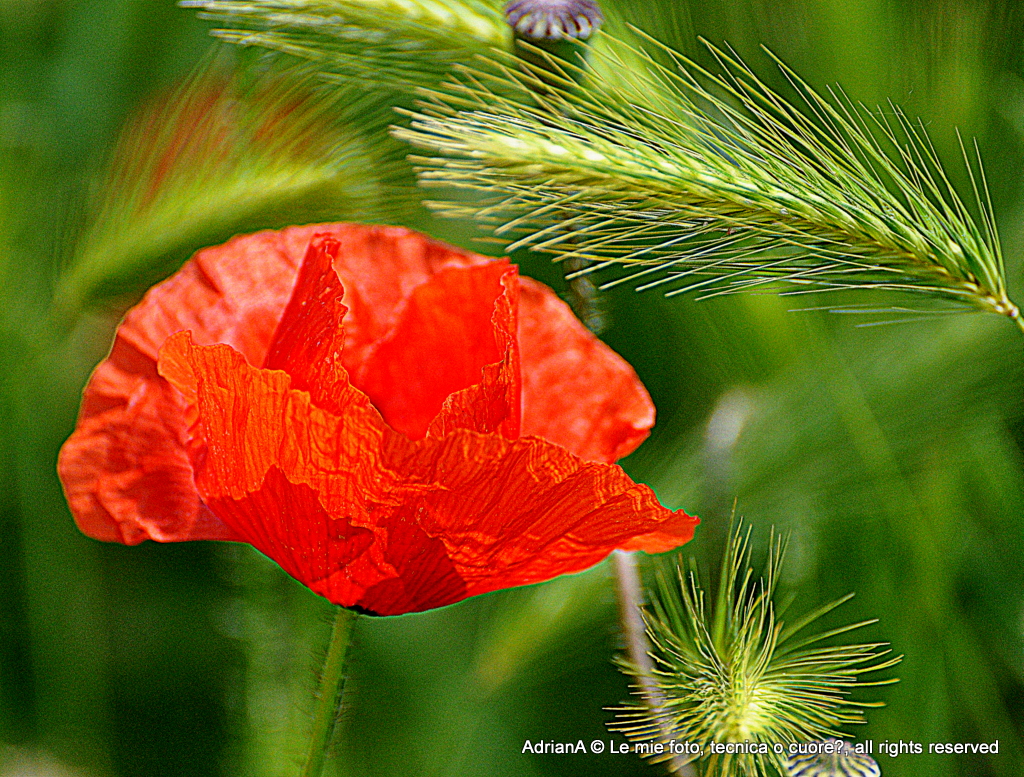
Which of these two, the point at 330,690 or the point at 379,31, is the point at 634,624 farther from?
the point at 379,31

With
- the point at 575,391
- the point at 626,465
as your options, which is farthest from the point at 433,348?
the point at 626,465

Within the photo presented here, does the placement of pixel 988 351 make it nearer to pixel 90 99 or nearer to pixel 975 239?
pixel 975 239

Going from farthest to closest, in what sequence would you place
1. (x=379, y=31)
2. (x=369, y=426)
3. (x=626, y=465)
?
(x=626, y=465)
(x=379, y=31)
(x=369, y=426)

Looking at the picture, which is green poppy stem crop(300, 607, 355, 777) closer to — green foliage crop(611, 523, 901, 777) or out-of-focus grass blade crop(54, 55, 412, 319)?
green foliage crop(611, 523, 901, 777)

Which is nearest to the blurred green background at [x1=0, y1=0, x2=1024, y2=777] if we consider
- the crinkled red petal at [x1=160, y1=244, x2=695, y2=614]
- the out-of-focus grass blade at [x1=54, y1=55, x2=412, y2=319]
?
the out-of-focus grass blade at [x1=54, y1=55, x2=412, y2=319]

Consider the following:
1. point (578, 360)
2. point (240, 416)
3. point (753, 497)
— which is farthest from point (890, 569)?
point (240, 416)

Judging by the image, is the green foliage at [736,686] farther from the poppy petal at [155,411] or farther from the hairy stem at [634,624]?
the poppy petal at [155,411]
